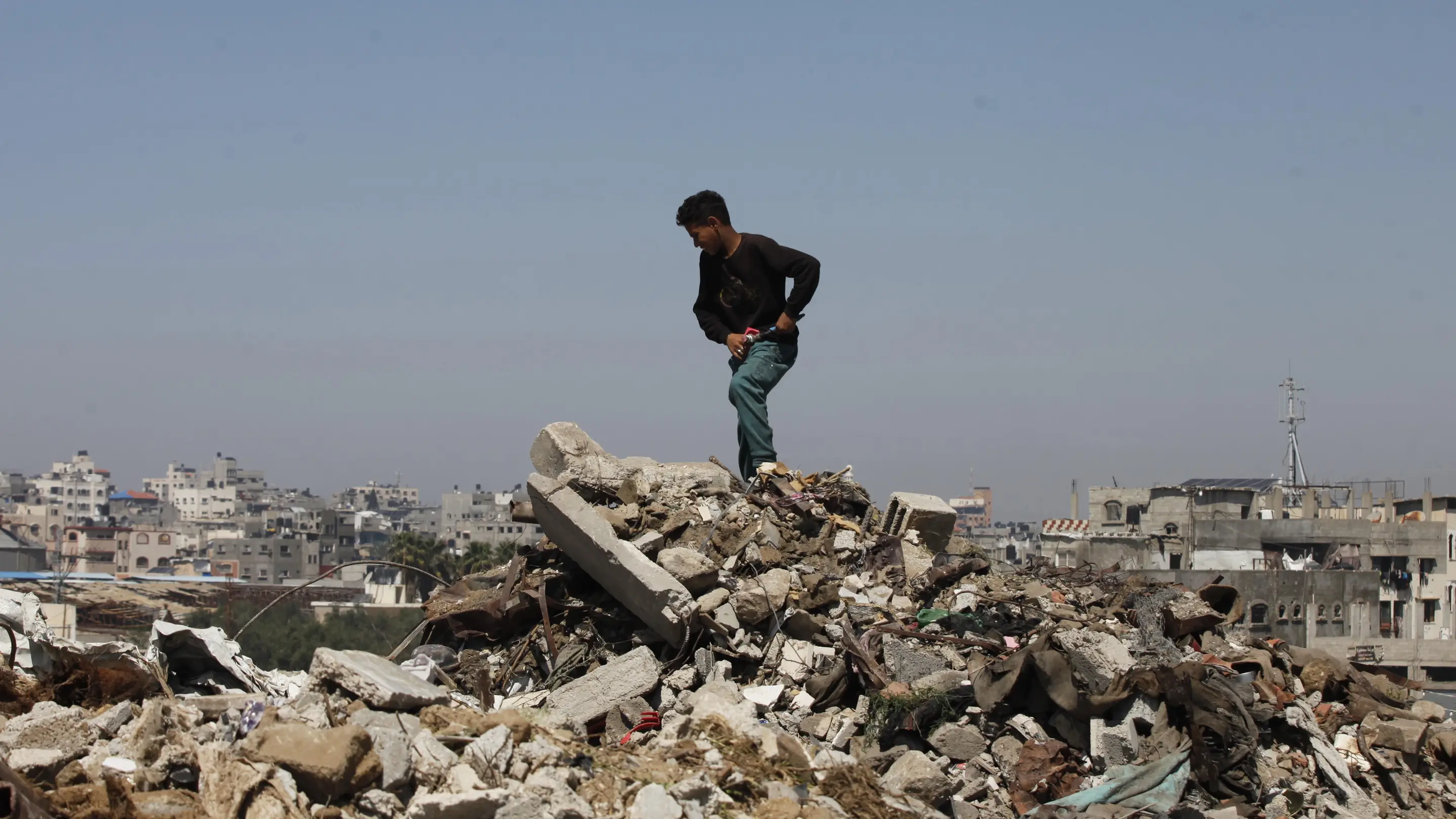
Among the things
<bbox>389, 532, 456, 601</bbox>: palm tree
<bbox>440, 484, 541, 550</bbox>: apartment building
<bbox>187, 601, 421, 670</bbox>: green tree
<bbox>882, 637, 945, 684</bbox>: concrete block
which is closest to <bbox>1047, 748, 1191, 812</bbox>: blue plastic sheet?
<bbox>882, 637, 945, 684</bbox>: concrete block

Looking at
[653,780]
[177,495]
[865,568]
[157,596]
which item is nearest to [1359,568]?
[157,596]

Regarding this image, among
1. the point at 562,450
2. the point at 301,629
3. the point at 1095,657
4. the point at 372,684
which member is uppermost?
the point at 562,450

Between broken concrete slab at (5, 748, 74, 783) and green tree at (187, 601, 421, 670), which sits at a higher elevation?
broken concrete slab at (5, 748, 74, 783)

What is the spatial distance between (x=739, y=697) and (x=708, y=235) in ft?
9.77

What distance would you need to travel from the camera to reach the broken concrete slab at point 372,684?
5.05 meters

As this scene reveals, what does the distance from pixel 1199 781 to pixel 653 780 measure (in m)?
2.33

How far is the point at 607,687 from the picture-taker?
6.15m

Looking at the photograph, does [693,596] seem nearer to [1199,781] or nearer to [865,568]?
[865,568]

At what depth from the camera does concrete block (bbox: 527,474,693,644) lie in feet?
21.0

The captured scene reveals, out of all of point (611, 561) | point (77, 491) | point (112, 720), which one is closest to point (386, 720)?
point (112, 720)

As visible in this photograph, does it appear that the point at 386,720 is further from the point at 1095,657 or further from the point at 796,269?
the point at 796,269

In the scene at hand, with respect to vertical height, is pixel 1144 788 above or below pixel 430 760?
below

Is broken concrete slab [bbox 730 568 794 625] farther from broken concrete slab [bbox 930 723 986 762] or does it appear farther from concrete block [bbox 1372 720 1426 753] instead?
concrete block [bbox 1372 720 1426 753]

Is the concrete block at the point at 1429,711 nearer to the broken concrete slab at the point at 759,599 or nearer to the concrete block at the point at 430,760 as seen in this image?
the broken concrete slab at the point at 759,599
